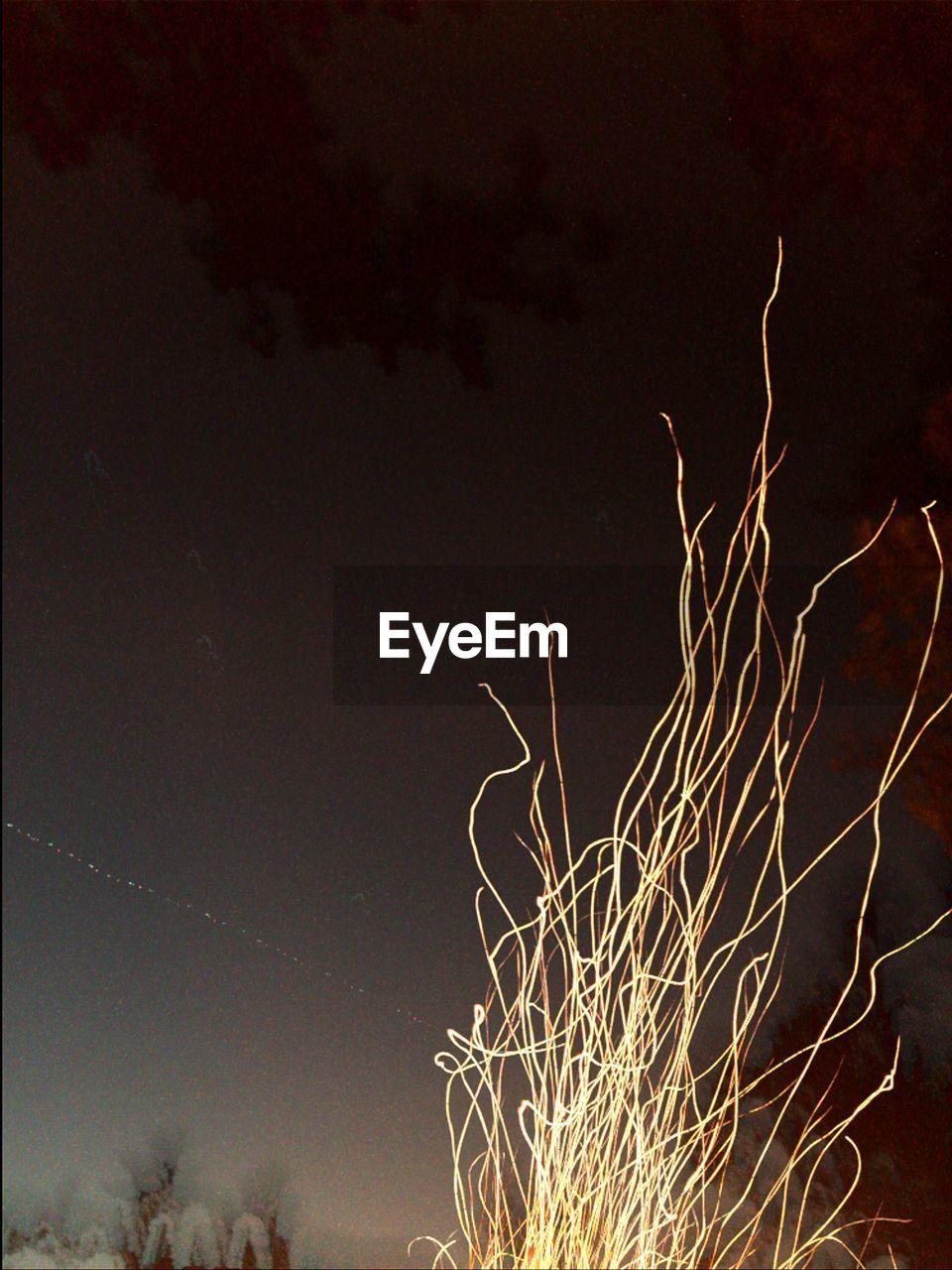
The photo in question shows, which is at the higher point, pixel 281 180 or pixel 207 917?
pixel 281 180

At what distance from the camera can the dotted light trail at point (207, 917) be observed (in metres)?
2.59

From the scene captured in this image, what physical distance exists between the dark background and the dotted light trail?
11mm

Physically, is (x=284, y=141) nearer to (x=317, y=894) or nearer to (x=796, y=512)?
(x=796, y=512)

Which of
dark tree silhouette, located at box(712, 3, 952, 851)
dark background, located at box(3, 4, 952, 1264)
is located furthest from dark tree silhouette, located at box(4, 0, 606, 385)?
dark tree silhouette, located at box(712, 3, 952, 851)

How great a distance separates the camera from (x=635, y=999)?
2578 millimetres

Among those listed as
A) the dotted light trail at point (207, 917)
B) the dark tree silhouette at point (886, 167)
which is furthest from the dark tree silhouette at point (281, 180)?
the dotted light trail at point (207, 917)

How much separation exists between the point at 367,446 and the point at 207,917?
0.94 m

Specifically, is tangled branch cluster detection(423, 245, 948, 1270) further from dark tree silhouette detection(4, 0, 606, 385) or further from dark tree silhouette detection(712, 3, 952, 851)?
dark tree silhouette detection(4, 0, 606, 385)

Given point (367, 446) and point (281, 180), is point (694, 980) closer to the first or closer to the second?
point (367, 446)

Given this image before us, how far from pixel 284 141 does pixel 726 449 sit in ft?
3.34

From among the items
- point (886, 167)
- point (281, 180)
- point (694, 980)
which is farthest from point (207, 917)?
point (886, 167)

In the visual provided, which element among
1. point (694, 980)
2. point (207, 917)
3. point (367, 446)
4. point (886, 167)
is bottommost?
point (694, 980)

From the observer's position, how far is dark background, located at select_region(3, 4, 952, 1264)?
8.50 feet

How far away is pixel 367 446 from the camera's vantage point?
8.63 ft
